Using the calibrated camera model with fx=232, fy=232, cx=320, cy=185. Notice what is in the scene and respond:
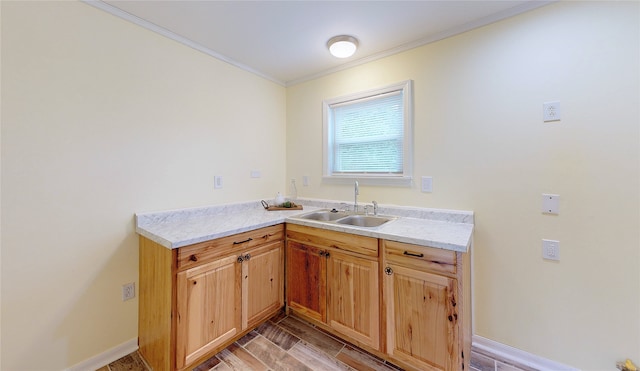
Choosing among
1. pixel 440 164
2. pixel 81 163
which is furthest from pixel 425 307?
pixel 81 163

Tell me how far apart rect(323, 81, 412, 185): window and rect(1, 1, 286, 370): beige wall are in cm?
131

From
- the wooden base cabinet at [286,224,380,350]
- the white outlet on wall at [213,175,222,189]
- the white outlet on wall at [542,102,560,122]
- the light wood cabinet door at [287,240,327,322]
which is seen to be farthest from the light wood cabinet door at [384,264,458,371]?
the white outlet on wall at [213,175,222,189]

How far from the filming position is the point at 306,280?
6.36 feet

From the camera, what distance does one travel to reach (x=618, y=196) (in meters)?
1.33

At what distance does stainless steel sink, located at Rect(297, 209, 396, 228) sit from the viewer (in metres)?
2.07

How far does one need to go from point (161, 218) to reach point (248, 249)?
0.72m

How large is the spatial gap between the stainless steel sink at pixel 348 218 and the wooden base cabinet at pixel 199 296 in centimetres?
56

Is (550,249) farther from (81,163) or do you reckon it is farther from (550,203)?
(81,163)

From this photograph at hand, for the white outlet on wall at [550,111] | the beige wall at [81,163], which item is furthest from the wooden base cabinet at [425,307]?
the beige wall at [81,163]

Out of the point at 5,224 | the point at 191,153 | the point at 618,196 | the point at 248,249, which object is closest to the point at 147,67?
the point at 191,153

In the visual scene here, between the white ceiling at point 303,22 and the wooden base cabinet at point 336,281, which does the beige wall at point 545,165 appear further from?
the wooden base cabinet at point 336,281

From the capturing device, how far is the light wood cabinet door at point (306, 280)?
6.05 ft

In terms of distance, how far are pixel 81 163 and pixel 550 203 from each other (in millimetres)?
3025

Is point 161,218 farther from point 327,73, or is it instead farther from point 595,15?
point 595,15
